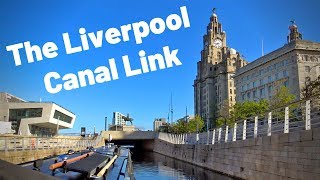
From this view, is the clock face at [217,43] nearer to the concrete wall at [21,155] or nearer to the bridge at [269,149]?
the bridge at [269,149]

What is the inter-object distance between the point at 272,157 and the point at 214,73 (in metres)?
150

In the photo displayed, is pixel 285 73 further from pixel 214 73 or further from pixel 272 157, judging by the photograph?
pixel 272 157

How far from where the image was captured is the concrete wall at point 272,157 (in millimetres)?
11742

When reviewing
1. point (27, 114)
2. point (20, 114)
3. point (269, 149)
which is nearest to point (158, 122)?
point (27, 114)

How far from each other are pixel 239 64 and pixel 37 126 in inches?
3948

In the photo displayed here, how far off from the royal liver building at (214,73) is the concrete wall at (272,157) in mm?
121840

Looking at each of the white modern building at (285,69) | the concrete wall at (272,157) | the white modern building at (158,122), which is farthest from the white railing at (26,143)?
the white modern building at (158,122)

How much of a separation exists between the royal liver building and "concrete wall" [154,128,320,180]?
122m

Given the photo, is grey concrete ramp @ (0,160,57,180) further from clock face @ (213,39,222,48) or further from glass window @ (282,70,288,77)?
clock face @ (213,39,222,48)

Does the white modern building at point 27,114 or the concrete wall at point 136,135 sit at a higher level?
the white modern building at point 27,114

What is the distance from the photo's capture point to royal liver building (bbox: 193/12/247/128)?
152 metres

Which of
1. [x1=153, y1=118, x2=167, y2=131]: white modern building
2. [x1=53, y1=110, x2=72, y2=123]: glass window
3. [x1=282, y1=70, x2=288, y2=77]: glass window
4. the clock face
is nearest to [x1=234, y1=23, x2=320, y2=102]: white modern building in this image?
[x1=282, y1=70, x2=288, y2=77]: glass window

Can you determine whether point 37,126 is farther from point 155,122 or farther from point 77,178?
point 155,122

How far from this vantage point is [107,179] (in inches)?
238
